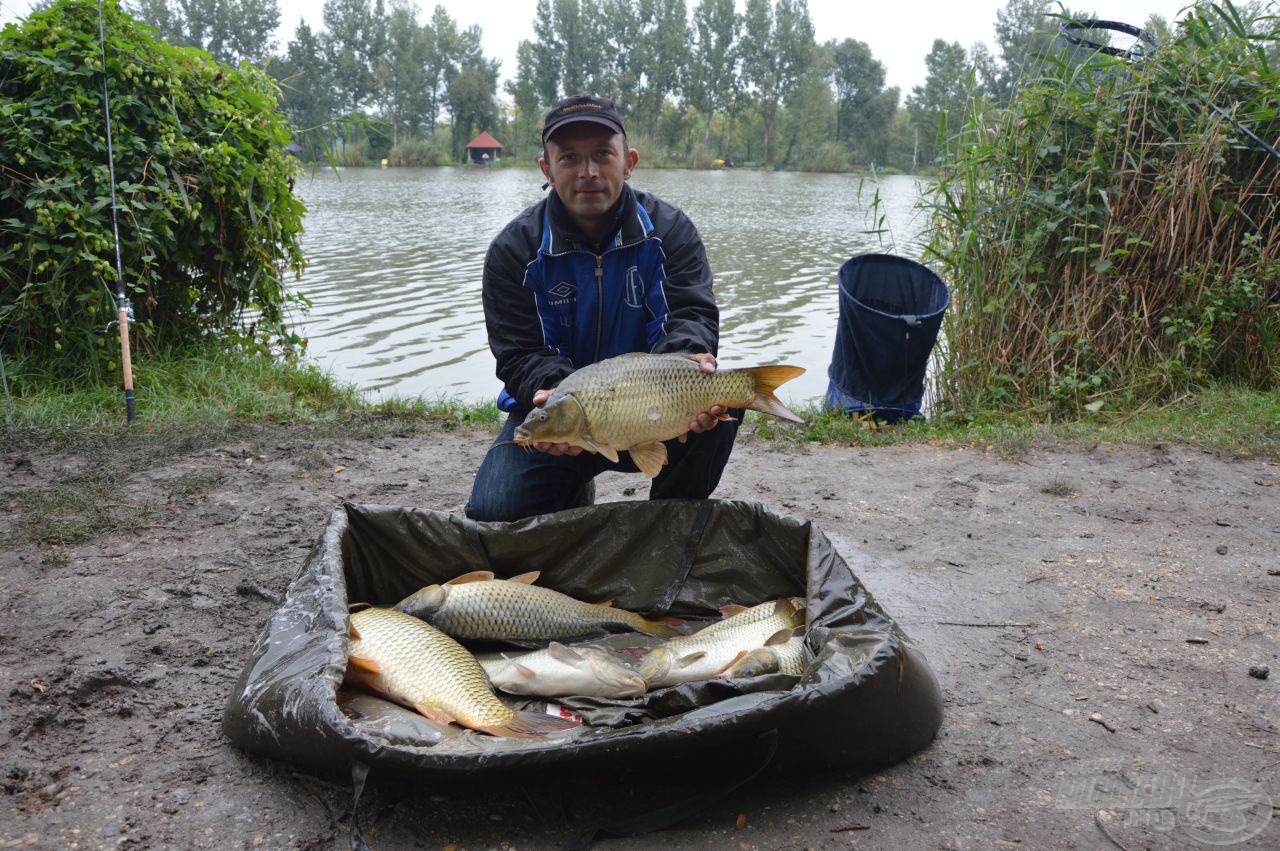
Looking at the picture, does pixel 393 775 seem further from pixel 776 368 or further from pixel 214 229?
pixel 214 229

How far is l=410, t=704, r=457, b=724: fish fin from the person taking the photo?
7.45 feet

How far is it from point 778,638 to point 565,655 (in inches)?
21.7

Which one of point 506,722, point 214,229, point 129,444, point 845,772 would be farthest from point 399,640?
point 214,229

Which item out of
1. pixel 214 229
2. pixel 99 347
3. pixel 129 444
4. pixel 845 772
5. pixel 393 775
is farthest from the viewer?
pixel 214 229

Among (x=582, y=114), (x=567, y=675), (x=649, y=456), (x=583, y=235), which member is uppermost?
(x=582, y=114)

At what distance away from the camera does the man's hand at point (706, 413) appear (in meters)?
2.81

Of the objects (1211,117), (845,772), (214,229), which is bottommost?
(845,772)

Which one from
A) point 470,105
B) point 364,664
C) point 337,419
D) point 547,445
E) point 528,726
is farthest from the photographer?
point 470,105

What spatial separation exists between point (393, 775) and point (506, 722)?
0.35 m

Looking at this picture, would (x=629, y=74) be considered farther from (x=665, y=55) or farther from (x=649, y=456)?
(x=649, y=456)

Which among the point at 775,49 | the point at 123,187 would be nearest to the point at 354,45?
the point at 775,49

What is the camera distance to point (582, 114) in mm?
3051

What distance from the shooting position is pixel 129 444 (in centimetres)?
447

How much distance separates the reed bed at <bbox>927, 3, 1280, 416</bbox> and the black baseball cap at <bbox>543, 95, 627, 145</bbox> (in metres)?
3.62
